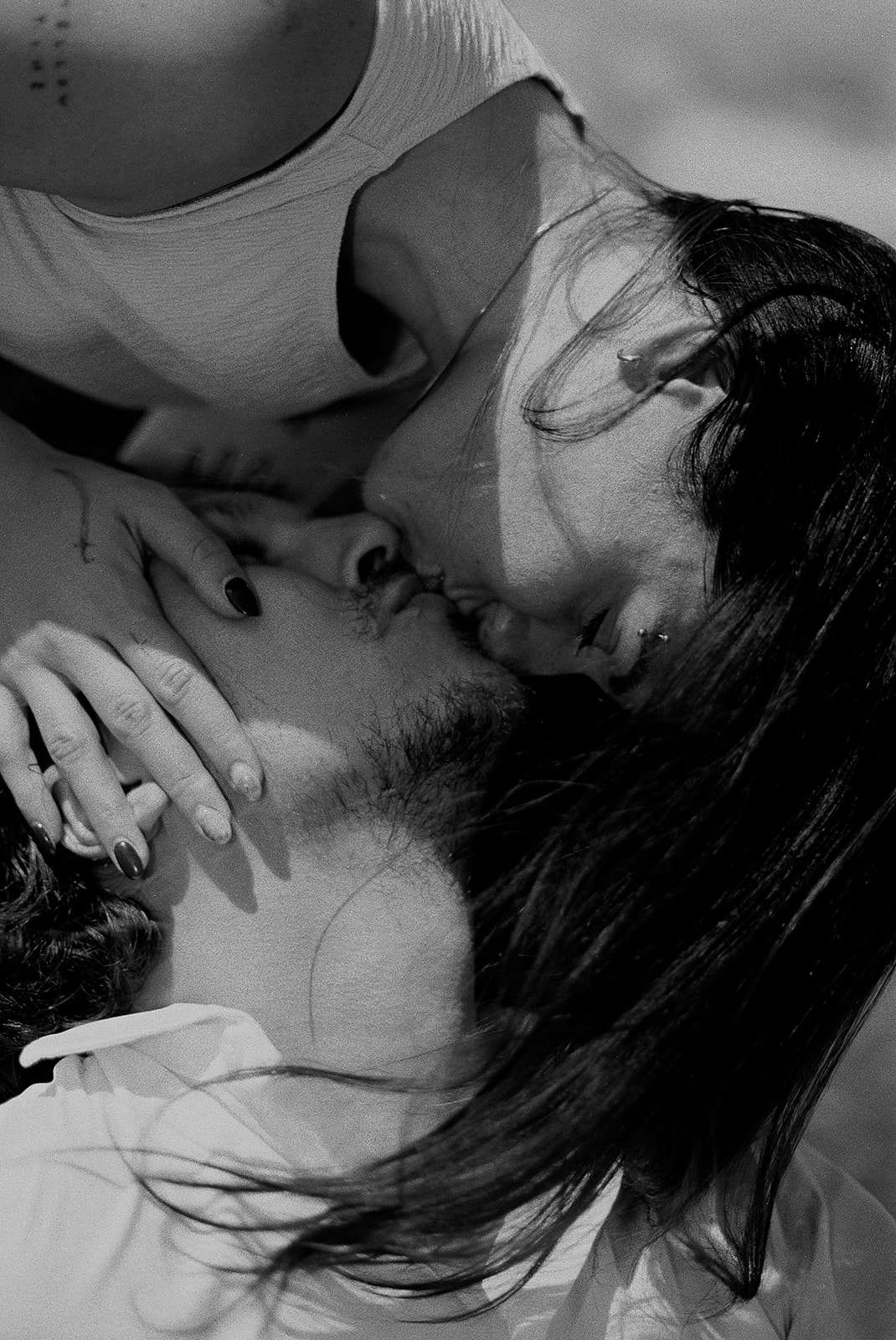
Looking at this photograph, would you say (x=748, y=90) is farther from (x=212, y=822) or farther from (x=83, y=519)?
(x=212, y=822)

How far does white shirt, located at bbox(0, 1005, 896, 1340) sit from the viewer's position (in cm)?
112

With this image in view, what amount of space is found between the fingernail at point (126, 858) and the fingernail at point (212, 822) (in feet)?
0.21

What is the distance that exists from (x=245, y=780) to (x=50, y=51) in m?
0.62

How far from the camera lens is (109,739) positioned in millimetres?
1284

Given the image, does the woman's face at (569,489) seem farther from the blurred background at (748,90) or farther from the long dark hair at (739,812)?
the blurred background at (748,90)

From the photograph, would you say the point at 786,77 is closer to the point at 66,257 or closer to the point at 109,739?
the point at 66,257

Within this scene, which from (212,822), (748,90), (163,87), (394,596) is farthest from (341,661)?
(748,90)

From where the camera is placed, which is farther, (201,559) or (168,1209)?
(201,559)

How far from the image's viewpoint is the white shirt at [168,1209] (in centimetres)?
112

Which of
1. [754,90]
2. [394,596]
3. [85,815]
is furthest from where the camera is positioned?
[754,90]

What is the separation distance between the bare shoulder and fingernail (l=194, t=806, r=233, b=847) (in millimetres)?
540

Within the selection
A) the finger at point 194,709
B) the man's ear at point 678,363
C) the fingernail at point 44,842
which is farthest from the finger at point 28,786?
the man's ear at point 678,363

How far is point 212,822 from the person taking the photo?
1240 mm

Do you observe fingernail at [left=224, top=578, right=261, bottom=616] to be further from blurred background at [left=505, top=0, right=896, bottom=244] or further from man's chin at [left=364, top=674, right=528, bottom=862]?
blurred background at [left=505, top=0, right=896, bottom=244]
